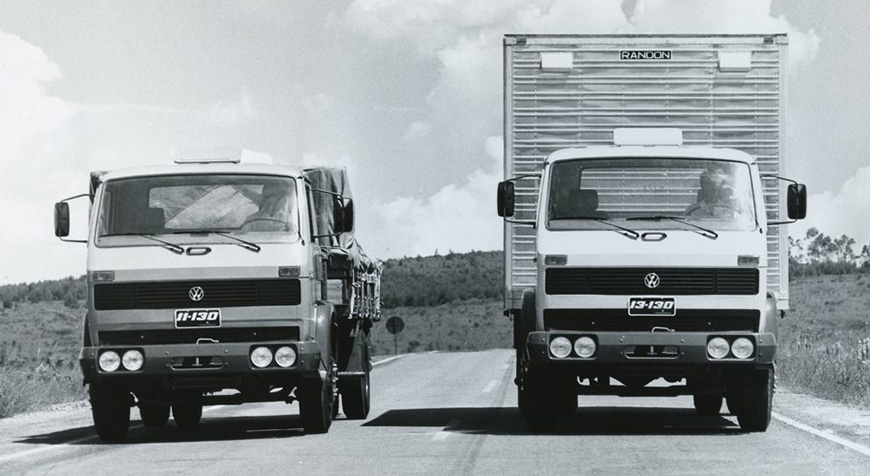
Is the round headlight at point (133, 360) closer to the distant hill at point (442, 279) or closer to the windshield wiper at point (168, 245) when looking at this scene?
the windshield wiper at point (168, 245)

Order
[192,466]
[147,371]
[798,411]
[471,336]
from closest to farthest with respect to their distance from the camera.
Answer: [192,466]
[147,371]
[798,411]
[471,336]

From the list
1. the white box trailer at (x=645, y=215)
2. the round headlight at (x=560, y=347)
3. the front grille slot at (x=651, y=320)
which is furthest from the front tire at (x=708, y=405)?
the round headlight at (x=560, y=347)

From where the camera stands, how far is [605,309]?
1400 centimetres

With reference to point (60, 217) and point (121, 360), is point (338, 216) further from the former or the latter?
point (60, 217)

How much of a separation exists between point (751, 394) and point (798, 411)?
10.5ft

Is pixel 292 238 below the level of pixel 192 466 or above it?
above

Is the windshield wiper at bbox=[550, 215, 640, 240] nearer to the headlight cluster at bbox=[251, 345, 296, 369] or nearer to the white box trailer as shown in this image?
the white box trailer

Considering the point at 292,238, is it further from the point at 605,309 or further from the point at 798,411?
the point at 798,411

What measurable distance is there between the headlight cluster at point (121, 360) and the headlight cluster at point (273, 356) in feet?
3.30

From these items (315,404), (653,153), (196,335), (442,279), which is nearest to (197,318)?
(196,335)

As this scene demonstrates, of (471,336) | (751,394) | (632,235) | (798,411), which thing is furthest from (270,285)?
(471,336)

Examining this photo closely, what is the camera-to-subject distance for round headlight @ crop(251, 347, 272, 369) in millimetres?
13867

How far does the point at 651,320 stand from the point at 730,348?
749mm

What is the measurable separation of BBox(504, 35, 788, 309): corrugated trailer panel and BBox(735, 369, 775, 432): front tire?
2.24m
